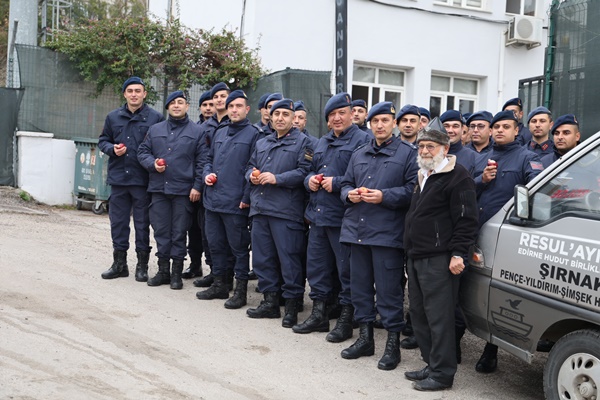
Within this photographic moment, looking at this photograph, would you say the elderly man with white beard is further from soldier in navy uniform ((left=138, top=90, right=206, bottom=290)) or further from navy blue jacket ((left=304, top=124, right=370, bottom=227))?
soldier in navy uniform ((left=138, top=90, right=206, bottom=290))

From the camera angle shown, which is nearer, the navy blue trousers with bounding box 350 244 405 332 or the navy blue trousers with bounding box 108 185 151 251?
the navy blue trousers with bounding box 350 244 405 332

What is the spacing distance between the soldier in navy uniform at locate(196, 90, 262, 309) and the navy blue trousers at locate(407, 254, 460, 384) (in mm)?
2484

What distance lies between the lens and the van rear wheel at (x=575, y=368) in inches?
163

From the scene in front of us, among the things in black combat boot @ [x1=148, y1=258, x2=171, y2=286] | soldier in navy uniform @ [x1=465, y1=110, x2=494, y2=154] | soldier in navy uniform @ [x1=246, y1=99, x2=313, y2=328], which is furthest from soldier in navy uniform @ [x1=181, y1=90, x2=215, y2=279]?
soldier in navy uniform @ [x1=465, y1=110, x2=494, y2=154]

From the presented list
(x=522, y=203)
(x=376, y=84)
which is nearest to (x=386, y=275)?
(x=522, y=203)

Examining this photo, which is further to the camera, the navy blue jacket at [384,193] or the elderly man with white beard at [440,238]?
the navy blue jacket at [384,193]

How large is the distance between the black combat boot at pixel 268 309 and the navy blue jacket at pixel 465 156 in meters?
2.22

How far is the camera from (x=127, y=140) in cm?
805

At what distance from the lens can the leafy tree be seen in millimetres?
13773

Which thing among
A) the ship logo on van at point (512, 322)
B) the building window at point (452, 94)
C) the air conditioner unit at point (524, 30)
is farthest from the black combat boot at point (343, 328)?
the air conditioner unit at point (524, 30)

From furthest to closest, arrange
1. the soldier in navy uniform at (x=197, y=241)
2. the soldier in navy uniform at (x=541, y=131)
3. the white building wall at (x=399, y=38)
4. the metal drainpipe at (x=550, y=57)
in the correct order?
the white building wall at (x=399, y=38) → the metal drainpipe at (x=550, y=57) → the soldier in navy uniform at (x=197, y=241) → the soldier in navy uniform at (x=541, y=131)

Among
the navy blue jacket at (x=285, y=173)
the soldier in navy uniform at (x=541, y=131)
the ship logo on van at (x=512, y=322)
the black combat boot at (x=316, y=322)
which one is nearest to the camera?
the ship logo on van at (x=512, y=322)

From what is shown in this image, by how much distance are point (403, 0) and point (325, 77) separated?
400cm

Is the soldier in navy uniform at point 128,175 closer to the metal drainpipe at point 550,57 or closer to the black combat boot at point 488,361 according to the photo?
the black combat boot at point 488,361
